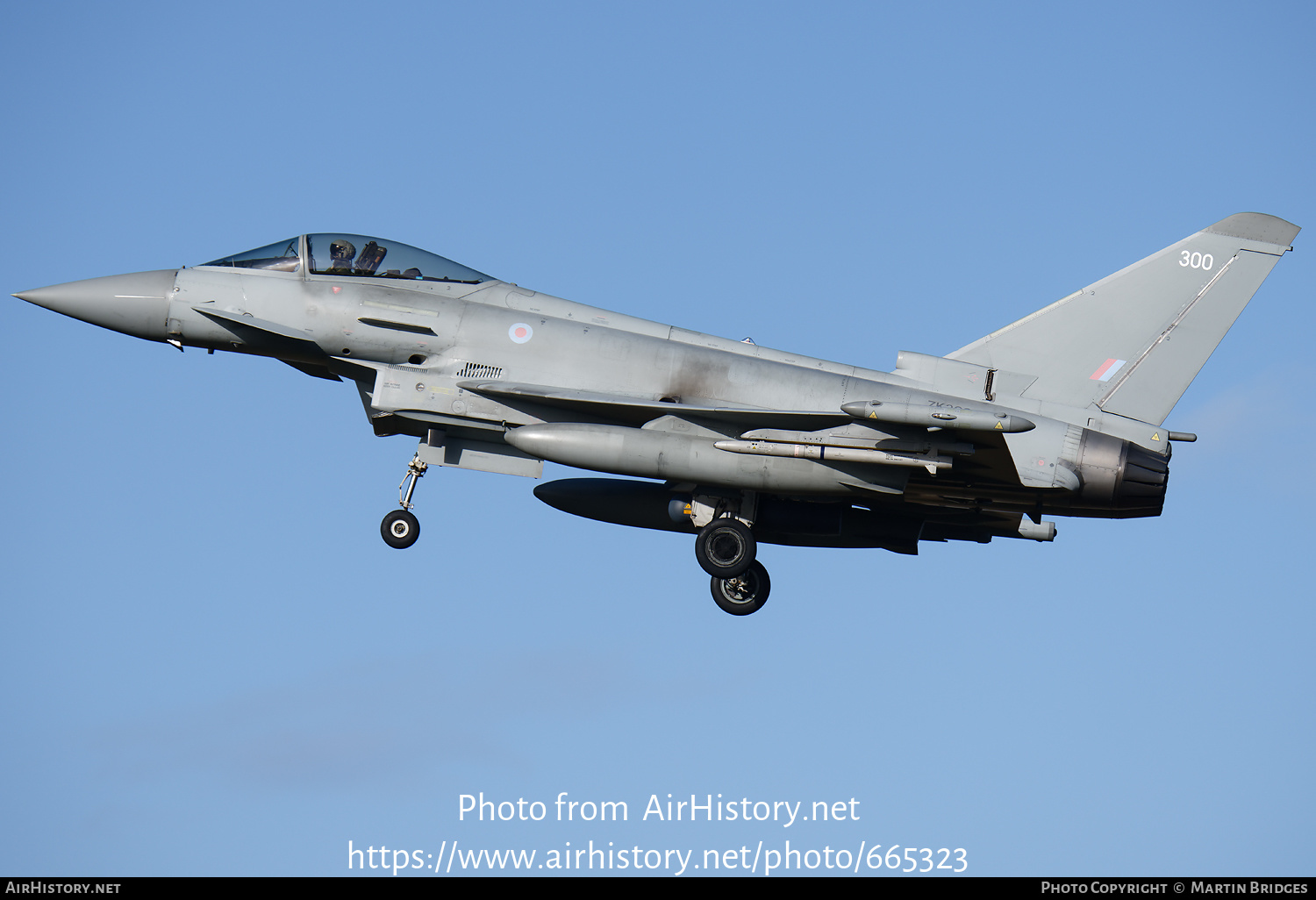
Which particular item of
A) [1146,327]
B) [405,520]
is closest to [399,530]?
[405,520]

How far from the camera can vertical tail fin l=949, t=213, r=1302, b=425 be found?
15430mm

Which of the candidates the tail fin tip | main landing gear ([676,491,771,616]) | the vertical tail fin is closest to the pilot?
main landing gear ([676,491,771,616])

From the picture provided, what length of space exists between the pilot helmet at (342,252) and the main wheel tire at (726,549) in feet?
17.0

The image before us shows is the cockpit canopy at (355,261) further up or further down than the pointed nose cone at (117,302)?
further up

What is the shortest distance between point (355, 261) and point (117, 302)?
2.73 metres

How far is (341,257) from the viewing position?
16047mm

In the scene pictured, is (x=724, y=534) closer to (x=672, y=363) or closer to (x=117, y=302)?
(x=672, y=363)

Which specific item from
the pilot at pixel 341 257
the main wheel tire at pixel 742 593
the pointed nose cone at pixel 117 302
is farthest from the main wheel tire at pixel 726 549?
the pointed nose cone at pixel 117 302

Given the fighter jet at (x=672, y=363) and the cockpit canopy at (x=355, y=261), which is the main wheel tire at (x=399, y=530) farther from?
the cockpit canopy at (x=355, y=261)

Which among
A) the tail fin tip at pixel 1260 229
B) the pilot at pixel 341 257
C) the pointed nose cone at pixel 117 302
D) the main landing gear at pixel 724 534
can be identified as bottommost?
the main landing gear at pixel 724 534

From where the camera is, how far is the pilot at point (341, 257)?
1598 centimetres

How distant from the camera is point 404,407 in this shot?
1545 centimetres

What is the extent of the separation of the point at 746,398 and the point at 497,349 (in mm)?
2850

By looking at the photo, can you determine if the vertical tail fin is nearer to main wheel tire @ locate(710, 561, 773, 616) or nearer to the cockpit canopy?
main wheel tire @ locate(710, 561, 773, 616)
